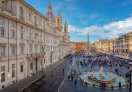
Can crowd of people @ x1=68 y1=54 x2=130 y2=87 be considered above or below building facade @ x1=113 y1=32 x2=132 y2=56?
below

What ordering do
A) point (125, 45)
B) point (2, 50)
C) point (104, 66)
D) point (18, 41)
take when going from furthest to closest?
point (125, 45) < point (104, 66) < point (18, 41) < point (2, 50)

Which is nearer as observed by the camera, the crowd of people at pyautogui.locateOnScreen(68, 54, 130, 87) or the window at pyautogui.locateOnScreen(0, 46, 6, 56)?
the window at pyautogui.locateOnScreen(0, 46, 6, 56)

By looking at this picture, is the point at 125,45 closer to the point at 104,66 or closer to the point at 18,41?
the point at 104,66

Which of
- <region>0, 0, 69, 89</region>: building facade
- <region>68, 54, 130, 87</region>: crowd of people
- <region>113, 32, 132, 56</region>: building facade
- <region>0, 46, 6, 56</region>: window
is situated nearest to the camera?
<region>0, 46, 6, 56</region>: window

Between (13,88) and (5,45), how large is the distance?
693cm

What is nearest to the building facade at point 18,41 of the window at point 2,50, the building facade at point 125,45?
the window at point 2,50

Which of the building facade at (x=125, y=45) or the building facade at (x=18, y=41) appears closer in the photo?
the building facade at (x=18, y=41)

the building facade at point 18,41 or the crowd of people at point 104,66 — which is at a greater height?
the building facade at point 18,41

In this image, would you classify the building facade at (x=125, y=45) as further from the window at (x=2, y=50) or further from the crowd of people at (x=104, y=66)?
the window at (x=2, y=50)

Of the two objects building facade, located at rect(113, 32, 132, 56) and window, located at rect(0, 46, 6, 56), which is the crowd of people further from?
building facade, located at rect(113, 32, 132, 56)

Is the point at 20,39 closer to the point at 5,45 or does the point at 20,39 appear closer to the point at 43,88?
the point at 5,45

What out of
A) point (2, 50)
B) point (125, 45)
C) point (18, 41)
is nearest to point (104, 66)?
point (18, 41)

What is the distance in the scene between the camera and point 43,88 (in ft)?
104

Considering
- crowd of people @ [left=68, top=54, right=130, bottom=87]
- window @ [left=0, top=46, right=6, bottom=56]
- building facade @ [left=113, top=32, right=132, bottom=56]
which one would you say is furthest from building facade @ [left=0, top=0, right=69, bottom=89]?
building facade @ [left=113, top=32, right=132, bottom=56]
